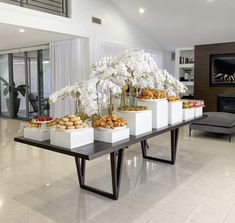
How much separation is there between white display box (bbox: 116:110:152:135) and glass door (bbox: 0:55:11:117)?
7.60 m

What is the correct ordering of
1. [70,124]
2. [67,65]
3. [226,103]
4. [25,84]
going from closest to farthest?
[70,124]
[67,65]
[226,103]
[25,84]

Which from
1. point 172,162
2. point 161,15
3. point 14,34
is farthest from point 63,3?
point 172,162

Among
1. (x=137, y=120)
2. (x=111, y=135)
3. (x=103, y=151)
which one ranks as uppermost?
(x=137, y=120)

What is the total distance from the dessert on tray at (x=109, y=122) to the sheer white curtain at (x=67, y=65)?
4.08 m

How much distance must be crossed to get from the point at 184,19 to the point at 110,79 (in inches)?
205

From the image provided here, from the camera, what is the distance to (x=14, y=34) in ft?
20.7

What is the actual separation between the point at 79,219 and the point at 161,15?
241 inches

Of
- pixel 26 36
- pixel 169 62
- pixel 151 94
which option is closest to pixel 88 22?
pixel 26 36

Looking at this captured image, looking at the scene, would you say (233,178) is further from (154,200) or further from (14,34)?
(14,34)

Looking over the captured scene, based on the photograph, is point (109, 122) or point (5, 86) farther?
point (5, 86)

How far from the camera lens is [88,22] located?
261 inches

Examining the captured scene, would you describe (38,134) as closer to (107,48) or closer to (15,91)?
(107,48)

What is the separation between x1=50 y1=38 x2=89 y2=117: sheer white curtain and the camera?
6828 mm

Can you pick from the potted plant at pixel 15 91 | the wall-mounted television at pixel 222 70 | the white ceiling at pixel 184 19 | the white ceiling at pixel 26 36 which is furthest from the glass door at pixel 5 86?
the wall-mounted television at pixel 222 70
